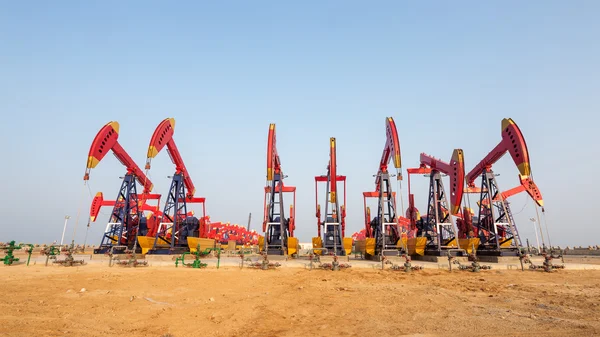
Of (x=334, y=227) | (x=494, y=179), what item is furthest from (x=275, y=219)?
(x=494, y=179)

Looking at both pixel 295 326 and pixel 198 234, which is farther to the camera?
pixel 198 234

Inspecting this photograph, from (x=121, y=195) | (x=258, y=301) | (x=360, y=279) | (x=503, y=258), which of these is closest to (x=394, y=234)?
(x=503, y=258)

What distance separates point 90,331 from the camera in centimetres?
657

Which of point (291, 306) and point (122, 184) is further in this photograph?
point (122, 184)

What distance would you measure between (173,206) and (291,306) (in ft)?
77.7

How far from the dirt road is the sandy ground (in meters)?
0.03

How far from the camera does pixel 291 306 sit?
9234 millimetres

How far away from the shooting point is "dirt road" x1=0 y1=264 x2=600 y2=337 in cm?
679

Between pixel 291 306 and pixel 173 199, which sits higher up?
pixel 173 199

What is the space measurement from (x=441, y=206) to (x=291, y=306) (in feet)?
74.7

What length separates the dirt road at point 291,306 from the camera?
6.79m

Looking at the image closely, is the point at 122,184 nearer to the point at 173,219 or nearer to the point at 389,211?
the point at 173,219

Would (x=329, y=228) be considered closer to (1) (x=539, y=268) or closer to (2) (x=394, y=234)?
(2) (x=394, y=234)

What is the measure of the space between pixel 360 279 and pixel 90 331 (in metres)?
10.9
